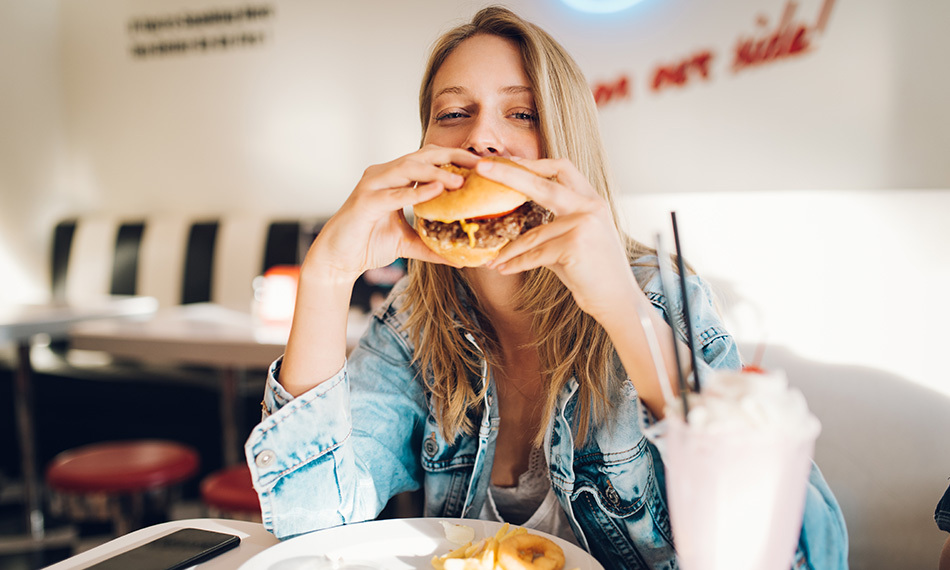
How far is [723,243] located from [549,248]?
0.86m

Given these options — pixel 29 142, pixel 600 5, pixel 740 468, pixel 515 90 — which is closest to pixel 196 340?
pixel 515 90

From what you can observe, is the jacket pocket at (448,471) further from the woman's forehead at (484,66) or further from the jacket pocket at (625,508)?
the woman's forehead at (484,66)

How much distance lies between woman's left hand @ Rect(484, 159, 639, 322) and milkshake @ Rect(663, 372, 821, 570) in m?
0.27

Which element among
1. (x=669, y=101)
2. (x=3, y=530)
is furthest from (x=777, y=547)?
(x=3, y=530)

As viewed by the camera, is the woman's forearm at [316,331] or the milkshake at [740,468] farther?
the woman's forearm at [316,331]

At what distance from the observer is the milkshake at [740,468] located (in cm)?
56

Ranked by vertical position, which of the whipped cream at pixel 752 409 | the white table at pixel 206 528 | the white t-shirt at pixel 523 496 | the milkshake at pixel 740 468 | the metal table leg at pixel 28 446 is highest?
the whipped cream at pixel 752 409

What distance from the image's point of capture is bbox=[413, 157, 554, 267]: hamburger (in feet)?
3.60

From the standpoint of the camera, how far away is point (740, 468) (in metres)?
0.57

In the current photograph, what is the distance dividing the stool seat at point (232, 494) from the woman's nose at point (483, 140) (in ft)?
4.45

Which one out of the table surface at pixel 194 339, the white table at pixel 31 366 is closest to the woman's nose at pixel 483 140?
the table surface at pixel 194 339

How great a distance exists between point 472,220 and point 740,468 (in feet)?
2.34

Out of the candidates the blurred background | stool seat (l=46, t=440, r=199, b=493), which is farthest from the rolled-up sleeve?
stool seat (l=46, t=440, r=199, b=493)

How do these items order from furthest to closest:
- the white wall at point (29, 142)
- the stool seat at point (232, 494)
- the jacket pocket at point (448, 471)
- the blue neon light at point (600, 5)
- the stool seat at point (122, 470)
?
1. the white wall at point (29, 142)
2. the blue neon light at point (600, 5)
3. the stool seat at point (122, 470)
4. the stool seat at point (232, 494)
5. the jacket pocket at point (448, 471)
